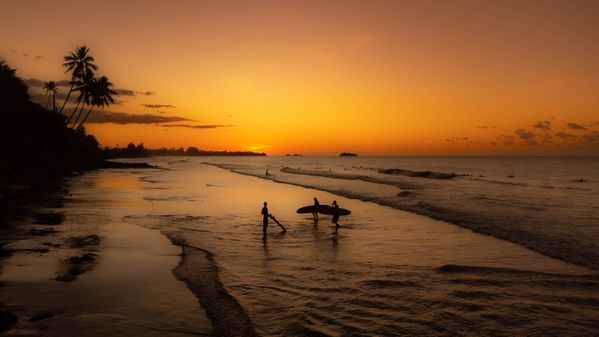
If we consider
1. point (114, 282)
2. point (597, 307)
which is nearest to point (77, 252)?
point (114, 282)

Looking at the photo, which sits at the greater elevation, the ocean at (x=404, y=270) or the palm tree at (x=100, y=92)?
the palm tree at (x=100, y=92)

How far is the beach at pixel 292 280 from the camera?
356 inches

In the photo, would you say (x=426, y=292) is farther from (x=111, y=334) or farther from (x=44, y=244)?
(x=44, y=244)

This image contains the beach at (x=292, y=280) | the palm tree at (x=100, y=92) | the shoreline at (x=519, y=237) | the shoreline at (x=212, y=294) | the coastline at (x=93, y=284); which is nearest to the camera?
the coastline at (x=93, y=284)

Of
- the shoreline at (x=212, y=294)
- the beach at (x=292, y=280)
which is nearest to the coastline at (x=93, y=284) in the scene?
the beach at (x=292, y=280)

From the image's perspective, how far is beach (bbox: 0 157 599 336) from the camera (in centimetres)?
903

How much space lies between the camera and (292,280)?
40.4ft

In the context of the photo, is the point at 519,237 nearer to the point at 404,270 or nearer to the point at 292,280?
the point at 404,270

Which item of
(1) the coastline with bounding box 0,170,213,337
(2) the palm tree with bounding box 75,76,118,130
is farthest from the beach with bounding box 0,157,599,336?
(2) the palm tree with bounding box 75,76,118,130

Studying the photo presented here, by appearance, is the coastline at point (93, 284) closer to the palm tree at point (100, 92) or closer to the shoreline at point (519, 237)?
the shoreline at point (519, 237)

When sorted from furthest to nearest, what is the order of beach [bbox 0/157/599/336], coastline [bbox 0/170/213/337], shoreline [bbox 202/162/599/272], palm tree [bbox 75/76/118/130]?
palm tree [bbox 75/76/118/130], shoreline [bbox 202/162/599/272], beach [bbox 0/157/599/336], coastline [bbox 0/170/213/337]

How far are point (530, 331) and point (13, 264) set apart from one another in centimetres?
1417

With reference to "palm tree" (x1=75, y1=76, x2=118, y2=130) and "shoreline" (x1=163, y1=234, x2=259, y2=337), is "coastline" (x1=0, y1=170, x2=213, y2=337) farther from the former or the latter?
"palm tree" (x1=75, y1=76, x2=118, y2=130)

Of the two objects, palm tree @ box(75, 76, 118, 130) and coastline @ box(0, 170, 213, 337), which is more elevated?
palm tree @ box(75, 76, 118, 130)
